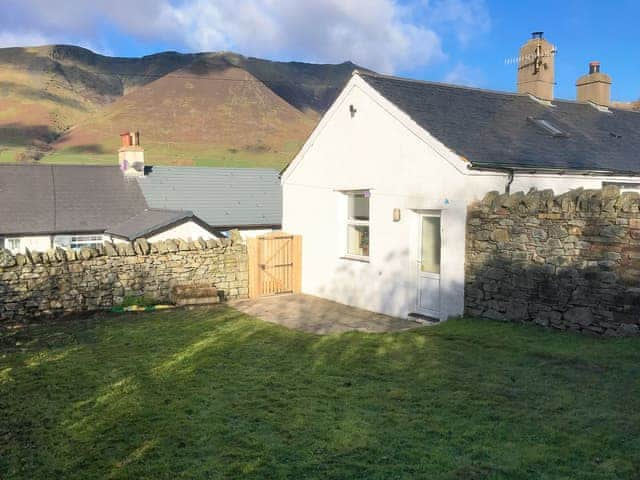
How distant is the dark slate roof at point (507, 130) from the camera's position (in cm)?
1184

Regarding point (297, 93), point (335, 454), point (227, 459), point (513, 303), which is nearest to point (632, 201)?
point (513, 303)

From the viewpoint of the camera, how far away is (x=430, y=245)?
12195 mm

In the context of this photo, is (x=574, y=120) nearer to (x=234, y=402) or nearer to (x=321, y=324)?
(x=321, y=324)

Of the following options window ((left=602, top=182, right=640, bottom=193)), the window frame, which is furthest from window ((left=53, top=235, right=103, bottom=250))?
window ((left=602, top=182, right=640, bottom=193))

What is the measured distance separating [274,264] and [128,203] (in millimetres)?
8678

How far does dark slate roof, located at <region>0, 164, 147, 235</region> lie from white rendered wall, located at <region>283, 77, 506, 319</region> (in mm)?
7822

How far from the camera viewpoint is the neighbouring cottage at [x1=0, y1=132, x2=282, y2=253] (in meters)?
18.2

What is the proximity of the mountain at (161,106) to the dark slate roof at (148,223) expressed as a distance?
31302 mm

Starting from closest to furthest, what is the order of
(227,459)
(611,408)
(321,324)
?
(227,459) < (611,408) < (321,324)

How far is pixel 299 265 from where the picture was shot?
16281 mm

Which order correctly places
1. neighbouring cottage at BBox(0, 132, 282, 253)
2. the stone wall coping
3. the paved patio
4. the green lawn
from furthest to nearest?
1. neighbouring cottage at BBox(0, 132, 282, 253)
2. the stone wall coping
3. the paved patio
4. the green lawn

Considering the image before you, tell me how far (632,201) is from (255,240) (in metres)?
9.72

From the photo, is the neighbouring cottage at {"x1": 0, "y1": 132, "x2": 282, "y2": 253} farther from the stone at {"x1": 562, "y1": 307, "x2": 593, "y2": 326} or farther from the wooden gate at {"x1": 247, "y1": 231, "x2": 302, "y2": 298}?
the stone at {"x1": 562, "y1": 307, "x2": 593, "y2": 326}

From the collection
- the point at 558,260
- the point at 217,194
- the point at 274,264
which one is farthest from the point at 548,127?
the point at 217,194
